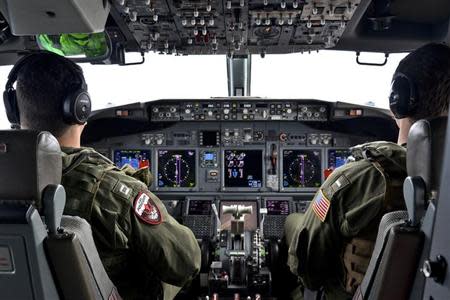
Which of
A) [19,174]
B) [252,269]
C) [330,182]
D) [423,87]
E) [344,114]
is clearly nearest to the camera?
[19,174]

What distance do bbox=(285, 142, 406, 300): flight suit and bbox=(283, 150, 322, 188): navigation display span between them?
1.83 m

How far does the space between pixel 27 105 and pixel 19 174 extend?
48 centimetres

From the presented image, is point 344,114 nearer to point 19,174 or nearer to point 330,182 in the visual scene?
point 330,182

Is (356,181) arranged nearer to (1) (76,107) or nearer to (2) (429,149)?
(2) (429,149)

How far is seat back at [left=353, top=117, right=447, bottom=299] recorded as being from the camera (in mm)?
968

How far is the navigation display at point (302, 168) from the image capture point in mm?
3611

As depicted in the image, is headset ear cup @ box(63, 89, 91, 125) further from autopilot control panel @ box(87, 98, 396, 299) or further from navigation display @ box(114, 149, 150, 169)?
navigation display @ box(114, 149, 150, 169)

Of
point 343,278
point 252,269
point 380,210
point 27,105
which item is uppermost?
point 27,105

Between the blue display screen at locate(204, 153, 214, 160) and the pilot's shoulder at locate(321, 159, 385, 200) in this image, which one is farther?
the blue display screen at locate(204, 153, 214, 160)

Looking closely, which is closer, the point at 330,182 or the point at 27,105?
the point at 27,105

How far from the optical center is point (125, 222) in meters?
1.49

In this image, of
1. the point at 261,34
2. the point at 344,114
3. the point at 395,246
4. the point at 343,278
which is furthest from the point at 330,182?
the point at 344,114

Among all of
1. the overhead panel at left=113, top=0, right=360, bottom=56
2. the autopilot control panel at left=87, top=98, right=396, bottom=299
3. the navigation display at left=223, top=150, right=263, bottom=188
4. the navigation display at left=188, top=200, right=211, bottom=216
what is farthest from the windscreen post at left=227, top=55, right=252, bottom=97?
the navigation display at left=188, top=200, right=211, bottom=216

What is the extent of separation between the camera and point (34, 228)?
1.11 m
